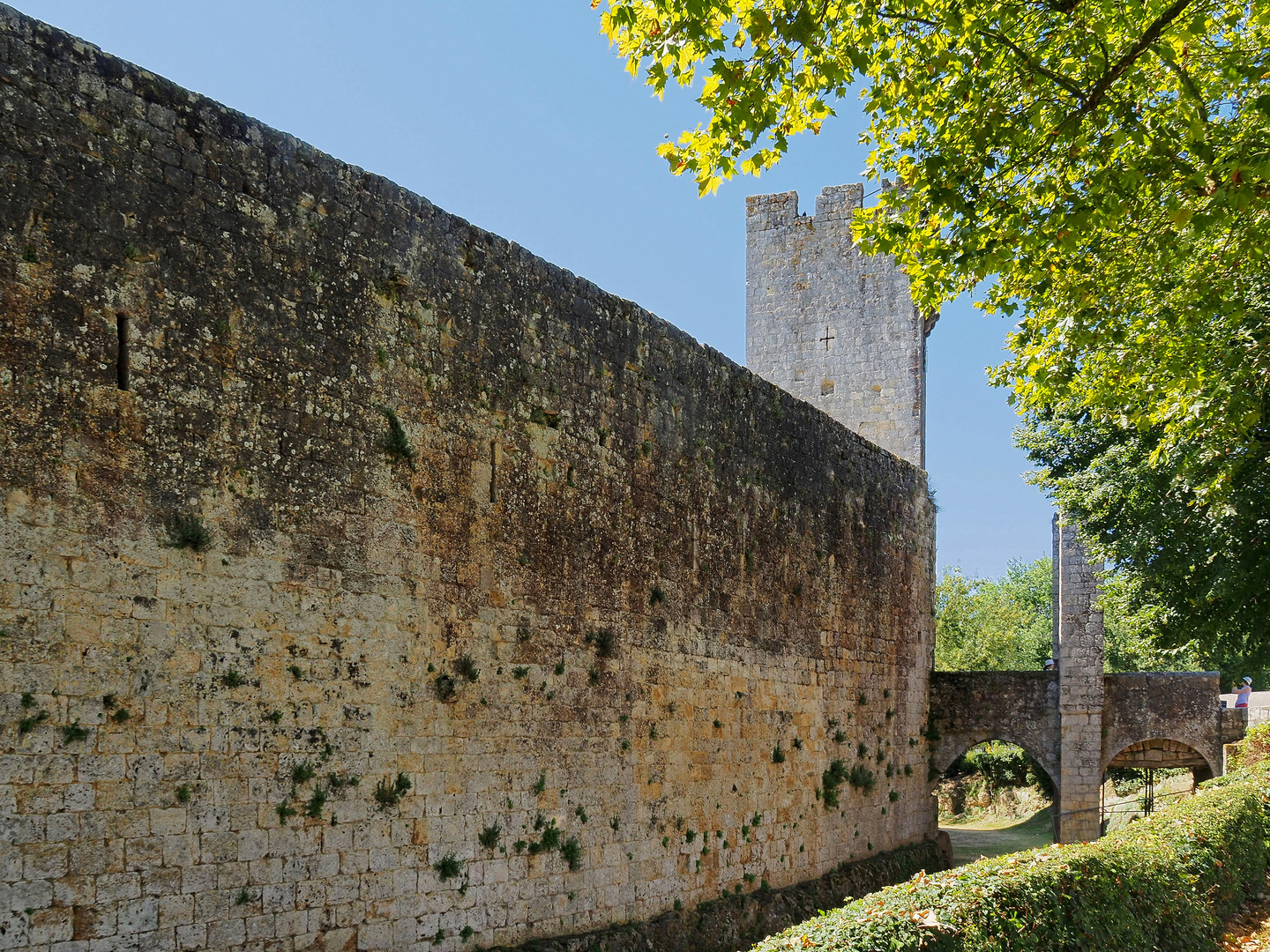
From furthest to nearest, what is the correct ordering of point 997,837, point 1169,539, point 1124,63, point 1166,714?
point 997,837 < point 1166,714 < point 1169,539 < point 1124,63

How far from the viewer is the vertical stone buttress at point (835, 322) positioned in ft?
66.2

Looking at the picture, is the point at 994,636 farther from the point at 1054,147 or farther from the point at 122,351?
the point at 122,351

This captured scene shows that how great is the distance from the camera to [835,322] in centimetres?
2083

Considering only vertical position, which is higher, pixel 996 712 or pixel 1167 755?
pixel 996 712

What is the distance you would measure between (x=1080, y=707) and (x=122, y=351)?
57.9 ft

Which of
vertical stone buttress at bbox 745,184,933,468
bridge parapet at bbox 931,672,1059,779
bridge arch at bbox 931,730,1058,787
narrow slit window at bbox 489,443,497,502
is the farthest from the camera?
vertical stone buttress at bbox 745,184,933,468

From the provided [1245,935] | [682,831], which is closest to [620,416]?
[682,831]

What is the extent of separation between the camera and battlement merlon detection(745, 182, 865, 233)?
21078 mm

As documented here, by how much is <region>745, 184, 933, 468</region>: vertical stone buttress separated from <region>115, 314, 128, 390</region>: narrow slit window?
15.3 metres

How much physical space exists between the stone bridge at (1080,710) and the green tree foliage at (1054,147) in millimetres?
9962

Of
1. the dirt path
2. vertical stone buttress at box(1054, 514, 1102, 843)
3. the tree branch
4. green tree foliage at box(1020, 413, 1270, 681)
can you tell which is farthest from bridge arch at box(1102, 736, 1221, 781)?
the tree branch

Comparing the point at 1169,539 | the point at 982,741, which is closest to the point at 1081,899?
the point at 1169,539

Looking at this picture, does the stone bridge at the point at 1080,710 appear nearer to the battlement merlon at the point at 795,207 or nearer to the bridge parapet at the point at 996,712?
the bridge parapet at the point at 996,712

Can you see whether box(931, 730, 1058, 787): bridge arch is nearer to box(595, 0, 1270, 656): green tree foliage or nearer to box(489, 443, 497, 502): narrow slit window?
box(595, 0, 1270, 656): green tree foliage
